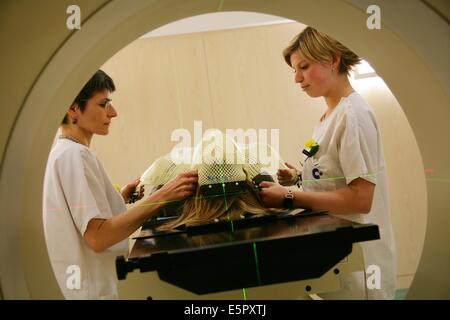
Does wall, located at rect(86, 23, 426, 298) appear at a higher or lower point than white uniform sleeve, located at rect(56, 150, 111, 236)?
higher

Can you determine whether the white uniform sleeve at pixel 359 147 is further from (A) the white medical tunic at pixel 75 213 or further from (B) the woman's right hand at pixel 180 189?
(A) the white medical tunic at pixel 75 213

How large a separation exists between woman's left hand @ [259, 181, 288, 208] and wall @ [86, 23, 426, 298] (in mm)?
378

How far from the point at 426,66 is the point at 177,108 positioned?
104 cm

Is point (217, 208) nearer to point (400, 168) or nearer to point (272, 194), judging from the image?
point (272, 194)

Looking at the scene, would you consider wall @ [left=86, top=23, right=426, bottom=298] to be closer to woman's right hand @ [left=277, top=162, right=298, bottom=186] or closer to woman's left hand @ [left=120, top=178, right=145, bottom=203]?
woman's left hand @ [left=120, top=178, right=145, bottom=203]

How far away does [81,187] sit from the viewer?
123 cm

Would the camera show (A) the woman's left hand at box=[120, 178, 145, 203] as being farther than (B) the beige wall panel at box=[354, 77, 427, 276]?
No

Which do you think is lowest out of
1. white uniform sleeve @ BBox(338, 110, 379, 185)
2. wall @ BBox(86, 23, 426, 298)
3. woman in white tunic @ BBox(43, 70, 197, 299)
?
woman in white tunic @ BBox(43, 70, 197, 299)

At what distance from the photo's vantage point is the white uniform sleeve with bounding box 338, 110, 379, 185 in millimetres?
1325

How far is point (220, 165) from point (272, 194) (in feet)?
0.64

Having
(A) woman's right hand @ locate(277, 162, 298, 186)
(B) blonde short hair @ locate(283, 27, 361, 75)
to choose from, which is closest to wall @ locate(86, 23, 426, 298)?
(A) woman's right hand @ locate(277, 162, 298, 186)

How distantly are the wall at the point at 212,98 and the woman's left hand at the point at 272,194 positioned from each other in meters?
0.38

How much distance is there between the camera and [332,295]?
5.35ft

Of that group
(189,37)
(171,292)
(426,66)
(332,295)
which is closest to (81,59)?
(171,292)
